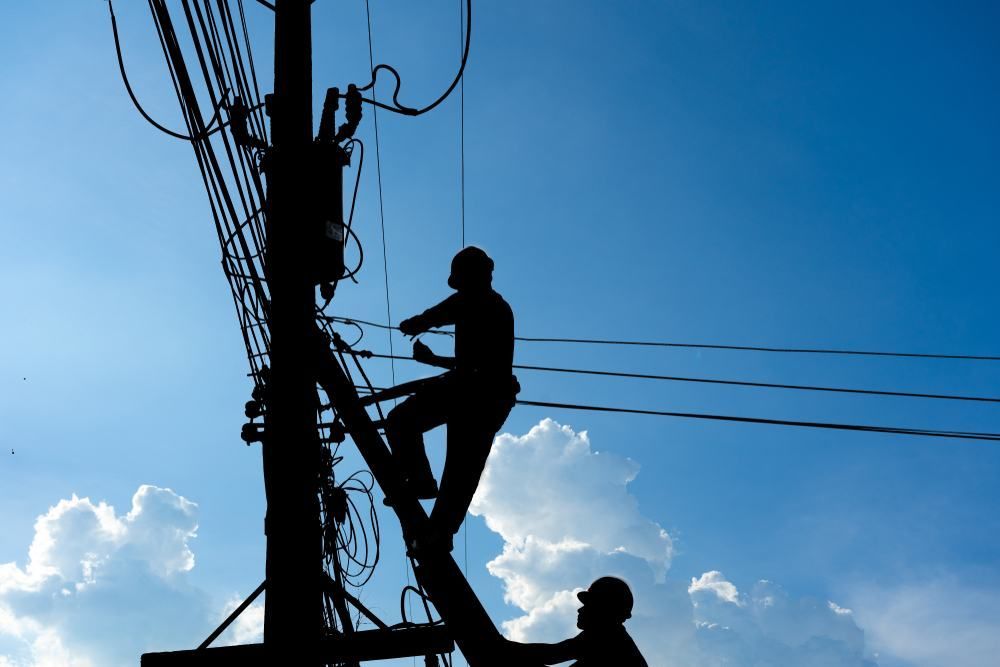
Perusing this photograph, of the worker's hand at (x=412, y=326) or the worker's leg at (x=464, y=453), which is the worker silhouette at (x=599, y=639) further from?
the worker's hand at (x=412, y=326)

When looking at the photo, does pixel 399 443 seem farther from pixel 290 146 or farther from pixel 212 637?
pixel 290 146

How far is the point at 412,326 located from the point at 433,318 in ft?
0.48

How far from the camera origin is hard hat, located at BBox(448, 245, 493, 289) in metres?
5.21

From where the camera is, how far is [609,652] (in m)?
3.93

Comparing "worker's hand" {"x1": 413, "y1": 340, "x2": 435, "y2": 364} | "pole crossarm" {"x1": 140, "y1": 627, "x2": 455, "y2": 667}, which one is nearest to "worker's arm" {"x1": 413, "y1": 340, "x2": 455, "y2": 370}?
"worker's hand" {"x1": 413, "y1": 340, "x2": 435, "y2": 364}

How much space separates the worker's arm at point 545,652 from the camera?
4.07 meters

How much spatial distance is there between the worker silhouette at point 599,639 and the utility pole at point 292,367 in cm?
109

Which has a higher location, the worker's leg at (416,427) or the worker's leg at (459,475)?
the worker's leg at (416,427)

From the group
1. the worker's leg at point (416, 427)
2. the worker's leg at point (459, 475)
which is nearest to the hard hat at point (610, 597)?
the worker's leg at point (459, 475)

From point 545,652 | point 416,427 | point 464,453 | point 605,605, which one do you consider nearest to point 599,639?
point 605,605

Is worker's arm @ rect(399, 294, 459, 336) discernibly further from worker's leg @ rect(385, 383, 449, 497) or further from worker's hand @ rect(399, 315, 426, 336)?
worker's leg @ rect(385, 383, 449, 497)

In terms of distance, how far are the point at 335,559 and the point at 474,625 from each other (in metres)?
4.09

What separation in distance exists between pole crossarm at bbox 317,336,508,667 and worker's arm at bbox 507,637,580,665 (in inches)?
4.3

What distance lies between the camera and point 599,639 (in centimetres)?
396
